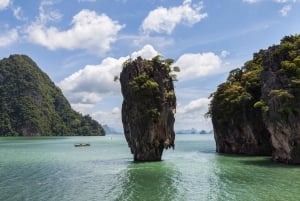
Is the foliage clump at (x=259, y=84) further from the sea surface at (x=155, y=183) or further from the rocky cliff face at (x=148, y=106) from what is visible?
the rocky cliff face at (x=148, y=106)

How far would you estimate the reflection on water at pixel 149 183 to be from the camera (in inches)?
921

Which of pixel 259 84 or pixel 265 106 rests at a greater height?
pixel 259 84

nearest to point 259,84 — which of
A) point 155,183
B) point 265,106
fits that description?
point 265,106

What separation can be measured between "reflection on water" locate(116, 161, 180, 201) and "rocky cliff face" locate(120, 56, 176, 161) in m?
4.41

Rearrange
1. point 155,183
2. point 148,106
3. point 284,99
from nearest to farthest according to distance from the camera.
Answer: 1. point 155,183
2. point 284,99
3. point 148,106

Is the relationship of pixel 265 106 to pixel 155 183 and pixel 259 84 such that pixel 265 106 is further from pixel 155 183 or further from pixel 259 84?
pixel 155 183

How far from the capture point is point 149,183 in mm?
28234

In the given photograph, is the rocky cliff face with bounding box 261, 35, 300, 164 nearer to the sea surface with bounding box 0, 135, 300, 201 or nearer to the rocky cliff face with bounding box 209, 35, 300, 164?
the rocky cliff face with bounding box 209, 35, 300, 164

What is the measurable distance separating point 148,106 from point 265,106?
13277mm

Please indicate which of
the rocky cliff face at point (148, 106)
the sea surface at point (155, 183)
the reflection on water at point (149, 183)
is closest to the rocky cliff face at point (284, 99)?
the sea surface at point (155, 183)

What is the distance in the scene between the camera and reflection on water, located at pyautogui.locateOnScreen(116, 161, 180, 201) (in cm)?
2339

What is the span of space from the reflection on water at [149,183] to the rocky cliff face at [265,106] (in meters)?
12.3

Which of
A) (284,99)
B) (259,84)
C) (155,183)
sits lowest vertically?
(155,183)

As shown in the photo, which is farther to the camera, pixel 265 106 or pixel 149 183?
pixel 265 106
